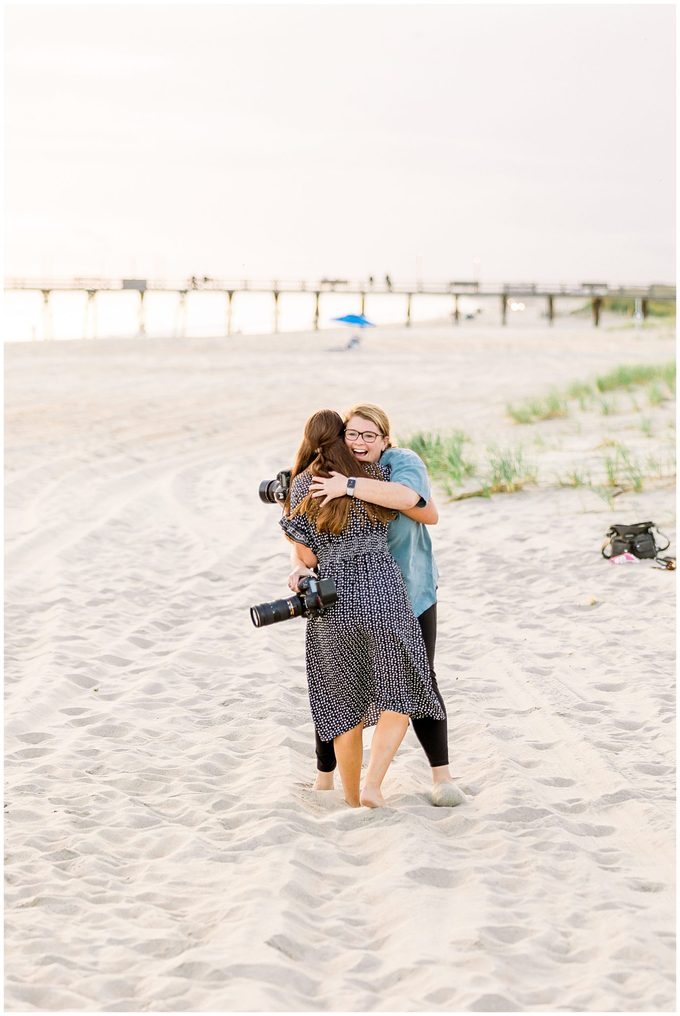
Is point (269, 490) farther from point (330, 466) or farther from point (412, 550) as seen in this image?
point (412, 550)

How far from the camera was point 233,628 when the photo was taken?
6.88 meters

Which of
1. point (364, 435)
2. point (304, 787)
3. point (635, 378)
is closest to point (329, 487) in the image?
Result: point (364, 435)

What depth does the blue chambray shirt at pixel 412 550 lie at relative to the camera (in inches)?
166

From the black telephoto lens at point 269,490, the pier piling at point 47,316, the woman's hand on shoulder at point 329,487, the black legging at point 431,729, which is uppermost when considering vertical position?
the pier piling at point 47,316

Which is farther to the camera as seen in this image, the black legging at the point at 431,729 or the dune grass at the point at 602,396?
the dune grass at the point at 602,396

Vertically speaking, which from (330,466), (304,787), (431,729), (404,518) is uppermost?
(330,466)

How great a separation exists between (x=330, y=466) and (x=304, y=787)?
1313mm

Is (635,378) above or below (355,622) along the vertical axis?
above

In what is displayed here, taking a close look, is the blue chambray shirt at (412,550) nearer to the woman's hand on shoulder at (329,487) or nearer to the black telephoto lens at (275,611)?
the woman's hand on shoulder at (329,487)

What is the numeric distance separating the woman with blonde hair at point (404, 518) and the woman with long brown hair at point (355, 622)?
47 millimetres

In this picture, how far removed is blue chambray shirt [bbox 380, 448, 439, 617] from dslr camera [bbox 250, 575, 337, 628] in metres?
0.38

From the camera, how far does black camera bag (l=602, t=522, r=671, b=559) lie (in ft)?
25.7

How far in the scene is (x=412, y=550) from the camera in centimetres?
428

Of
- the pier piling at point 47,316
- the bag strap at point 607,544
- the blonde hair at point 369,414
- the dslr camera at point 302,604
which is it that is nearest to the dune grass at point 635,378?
the bag strap at point 607,544
